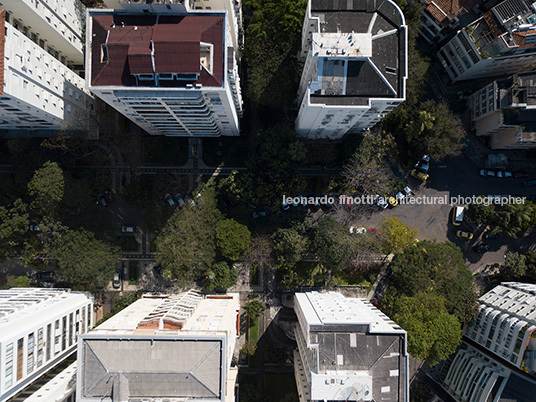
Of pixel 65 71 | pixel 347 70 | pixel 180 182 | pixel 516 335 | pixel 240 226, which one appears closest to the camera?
pixel 347 70

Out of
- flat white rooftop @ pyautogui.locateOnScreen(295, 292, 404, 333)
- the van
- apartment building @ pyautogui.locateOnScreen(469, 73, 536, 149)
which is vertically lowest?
flat white rooftop @ pyautogui.locateOnScreen(295, 292, 404, 333)

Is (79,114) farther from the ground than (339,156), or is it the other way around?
(79,114)

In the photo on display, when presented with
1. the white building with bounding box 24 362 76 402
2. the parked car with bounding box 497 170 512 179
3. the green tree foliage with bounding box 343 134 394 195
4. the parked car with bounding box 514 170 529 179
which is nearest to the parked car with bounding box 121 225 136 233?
the white building with bounding box 24 362 76 402

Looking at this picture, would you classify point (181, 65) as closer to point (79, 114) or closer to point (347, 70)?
point (347, 70)

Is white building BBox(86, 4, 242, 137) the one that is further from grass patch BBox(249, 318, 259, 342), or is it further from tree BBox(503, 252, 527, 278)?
tree BBox(503, 252, 527, 278)

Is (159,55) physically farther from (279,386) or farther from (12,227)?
(279,386)

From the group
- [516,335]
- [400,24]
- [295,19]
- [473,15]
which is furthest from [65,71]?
[516,335]
